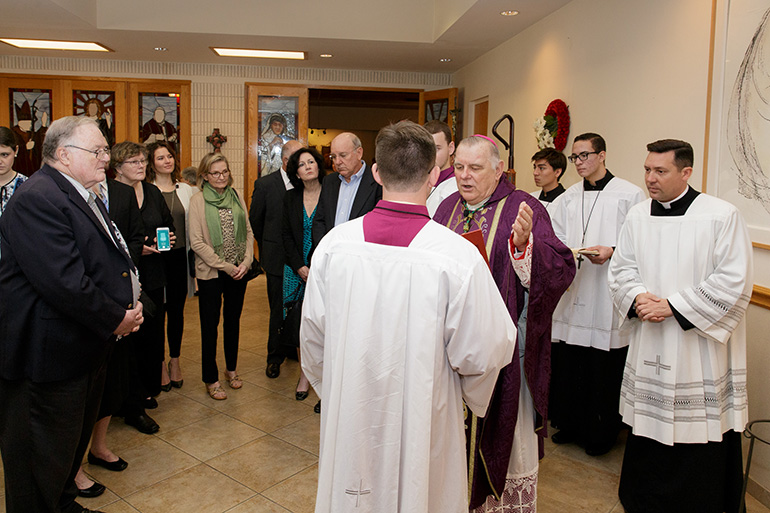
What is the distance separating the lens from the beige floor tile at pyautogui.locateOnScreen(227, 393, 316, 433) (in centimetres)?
→ 400

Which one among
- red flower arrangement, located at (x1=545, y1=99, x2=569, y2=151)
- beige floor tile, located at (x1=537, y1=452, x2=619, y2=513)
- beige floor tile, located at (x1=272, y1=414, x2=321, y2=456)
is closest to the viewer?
beige floor tile, located at (x1=537, y1=452, x2=619, y2=513)

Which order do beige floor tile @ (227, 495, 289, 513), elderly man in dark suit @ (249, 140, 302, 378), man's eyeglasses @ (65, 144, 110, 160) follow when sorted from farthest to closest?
elderly man in dark suit @ (249, 140, 302, 378) < beige floor tile @ (227, 495, 289, 513) < man's eyeglasses @ (65, 144, 110, 160)

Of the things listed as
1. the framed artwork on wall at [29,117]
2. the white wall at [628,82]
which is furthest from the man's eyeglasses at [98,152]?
the framed artwork on wall at [29,117]

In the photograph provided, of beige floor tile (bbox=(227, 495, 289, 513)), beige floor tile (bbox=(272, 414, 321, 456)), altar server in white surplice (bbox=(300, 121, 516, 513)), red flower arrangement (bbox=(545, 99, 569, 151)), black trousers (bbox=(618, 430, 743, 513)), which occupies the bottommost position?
beige floor tile (bbox=(227, 495, 289, 513))

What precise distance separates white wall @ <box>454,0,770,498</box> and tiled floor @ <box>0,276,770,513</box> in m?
0.96

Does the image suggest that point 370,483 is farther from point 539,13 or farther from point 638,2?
point 539,13

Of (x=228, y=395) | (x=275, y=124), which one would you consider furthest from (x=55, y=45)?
(x=228, y=395)

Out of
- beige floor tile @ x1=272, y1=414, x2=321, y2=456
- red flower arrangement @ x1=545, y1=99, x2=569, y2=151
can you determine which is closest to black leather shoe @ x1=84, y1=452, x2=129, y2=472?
beige floor tile @ x1=272, y1=414, x2=321, y2=456

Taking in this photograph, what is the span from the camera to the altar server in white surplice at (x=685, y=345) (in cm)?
269

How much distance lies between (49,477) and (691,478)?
9.25 feet

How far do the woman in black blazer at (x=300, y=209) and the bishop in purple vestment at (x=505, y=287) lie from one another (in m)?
1.86

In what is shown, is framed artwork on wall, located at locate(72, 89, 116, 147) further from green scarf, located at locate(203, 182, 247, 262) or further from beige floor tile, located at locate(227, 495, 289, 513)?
beige floor tile, located at locate(227, 495, 289, 513)

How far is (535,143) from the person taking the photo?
669cm

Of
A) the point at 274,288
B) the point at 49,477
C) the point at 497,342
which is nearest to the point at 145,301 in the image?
the point at 49,477
